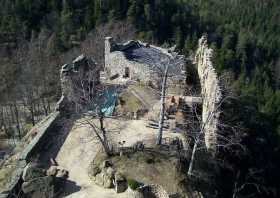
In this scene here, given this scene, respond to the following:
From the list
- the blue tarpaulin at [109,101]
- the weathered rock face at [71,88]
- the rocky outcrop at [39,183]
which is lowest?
the rocky outcrop at [39,183]

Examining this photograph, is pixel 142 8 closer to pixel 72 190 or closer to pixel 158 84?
pixel 158 84

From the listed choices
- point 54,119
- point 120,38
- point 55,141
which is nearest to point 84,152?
point 55,141

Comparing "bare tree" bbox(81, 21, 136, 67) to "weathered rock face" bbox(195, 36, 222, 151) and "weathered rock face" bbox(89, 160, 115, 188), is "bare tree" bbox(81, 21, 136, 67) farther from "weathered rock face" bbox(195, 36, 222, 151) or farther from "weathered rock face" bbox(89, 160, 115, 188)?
"weathered rock face" bbox(89, 160, 115, 188)

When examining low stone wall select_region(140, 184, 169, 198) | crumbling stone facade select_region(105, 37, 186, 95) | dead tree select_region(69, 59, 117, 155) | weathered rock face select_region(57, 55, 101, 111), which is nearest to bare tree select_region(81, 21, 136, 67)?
crumbling stone facade select_region(105, 37, 186, 95)

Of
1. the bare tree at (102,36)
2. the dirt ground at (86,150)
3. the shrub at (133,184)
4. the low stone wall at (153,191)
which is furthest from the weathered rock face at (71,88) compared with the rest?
the bare tree at (102,36)

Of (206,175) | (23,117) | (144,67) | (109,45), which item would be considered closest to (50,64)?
(23,117)

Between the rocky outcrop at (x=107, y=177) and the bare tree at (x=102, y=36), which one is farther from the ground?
the bare tree at (x=102, y=36)

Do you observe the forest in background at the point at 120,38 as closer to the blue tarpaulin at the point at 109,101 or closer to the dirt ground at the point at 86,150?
the dirt ground at the point at 86,150
